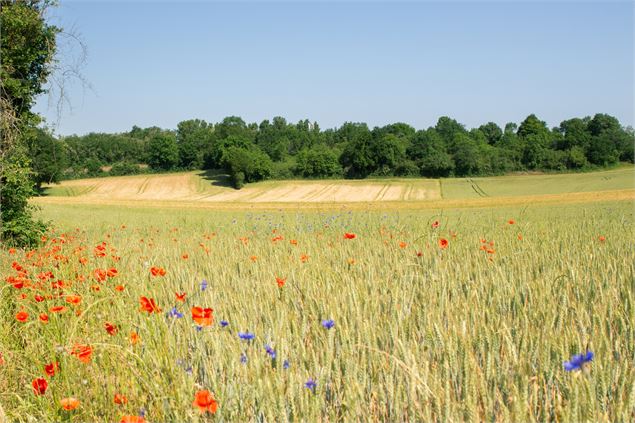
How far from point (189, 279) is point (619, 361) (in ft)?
10.6

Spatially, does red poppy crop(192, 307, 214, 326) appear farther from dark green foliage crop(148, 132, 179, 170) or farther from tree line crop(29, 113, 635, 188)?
dark green foliage crop(148, 132, 179, 170)

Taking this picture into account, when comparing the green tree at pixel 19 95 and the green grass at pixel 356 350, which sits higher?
the green tree at pixel 19 95

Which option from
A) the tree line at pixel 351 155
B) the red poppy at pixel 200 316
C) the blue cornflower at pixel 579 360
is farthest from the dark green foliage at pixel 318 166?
the blue cornflower at pixel 579 360

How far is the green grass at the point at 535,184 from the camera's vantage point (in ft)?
140

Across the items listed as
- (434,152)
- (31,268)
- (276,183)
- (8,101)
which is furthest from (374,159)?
(31,268)

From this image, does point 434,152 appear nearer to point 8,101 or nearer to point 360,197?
point 360,197

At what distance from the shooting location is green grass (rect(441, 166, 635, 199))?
4272cm

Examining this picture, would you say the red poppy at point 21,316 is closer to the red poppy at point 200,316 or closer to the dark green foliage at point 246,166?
the red poppy at point 200,316

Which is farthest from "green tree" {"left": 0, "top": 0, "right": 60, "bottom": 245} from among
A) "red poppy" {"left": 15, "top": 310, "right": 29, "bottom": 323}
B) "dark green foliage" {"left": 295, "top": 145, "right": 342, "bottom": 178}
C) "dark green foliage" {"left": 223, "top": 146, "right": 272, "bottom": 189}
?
"dark green foliage" {"left": 295, "top": 145, "right": 342, "bottom": 178}

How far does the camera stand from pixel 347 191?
53.8 metres

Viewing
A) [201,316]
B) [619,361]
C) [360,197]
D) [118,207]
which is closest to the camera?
[201,316]

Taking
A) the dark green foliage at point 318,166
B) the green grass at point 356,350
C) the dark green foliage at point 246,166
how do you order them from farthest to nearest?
the dark green foliage at point 318,166
the dark green foliage at point 246,166
the green grass at point 356,350

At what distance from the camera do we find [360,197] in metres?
49.1

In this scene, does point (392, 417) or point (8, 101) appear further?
point (8, 101)
